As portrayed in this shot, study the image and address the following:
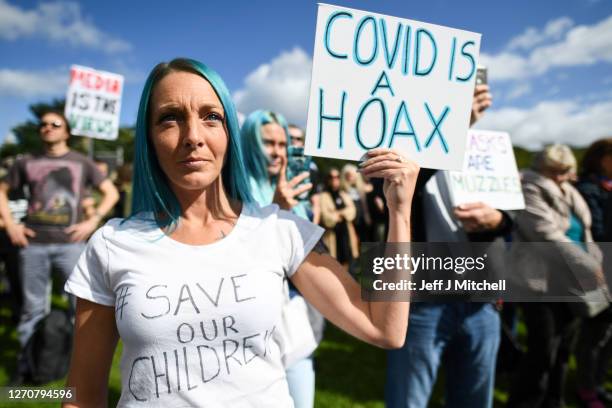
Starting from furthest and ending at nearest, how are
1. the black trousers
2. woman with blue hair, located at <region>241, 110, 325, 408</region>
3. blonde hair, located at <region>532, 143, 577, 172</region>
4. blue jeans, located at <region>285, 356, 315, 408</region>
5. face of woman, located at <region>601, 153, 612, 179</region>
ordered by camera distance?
face of woman, located at <region>601, 153, 612, 179</region> → blonde hair, located at <region>532, 143, 577, 172</region> → the black trousers → blue jeans, located at <region>285, 356, 315, 408</region> → woman with blue hair, located at <region>241, 110, 325, 408</region>

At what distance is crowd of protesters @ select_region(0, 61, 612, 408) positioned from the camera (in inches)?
69.3

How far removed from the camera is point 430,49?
130 centimetres

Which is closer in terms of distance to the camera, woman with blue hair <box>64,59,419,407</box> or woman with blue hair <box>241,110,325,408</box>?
woman with blue hair <box>64,59,419,407</box>

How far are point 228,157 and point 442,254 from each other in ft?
3.26

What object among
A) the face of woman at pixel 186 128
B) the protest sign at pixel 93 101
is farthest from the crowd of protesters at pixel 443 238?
the protest sign at pixel 93 101

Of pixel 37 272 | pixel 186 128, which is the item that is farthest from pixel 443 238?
pixel 37 272

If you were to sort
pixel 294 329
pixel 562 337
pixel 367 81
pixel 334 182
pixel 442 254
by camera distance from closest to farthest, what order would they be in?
pixel 367 81 < pixel 294 329 < pixel 442 254 < pixel 562 337 < pixel 334 182

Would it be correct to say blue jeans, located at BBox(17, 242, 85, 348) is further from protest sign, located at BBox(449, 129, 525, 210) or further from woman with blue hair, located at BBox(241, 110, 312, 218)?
protest sign, located at BBox(449, 129, 525, 210)

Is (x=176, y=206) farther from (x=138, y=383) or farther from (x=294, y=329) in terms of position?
(x=294, y=329)

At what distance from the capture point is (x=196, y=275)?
1100 mm

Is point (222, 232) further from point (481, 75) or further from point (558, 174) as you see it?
point (558, 174)

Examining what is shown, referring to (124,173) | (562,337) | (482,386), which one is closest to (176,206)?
(482,386)

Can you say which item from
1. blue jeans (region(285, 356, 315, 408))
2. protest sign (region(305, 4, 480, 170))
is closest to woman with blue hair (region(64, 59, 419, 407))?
protest sign (region(305, 4, 480, 170))

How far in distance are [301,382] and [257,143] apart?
3.87 feet
